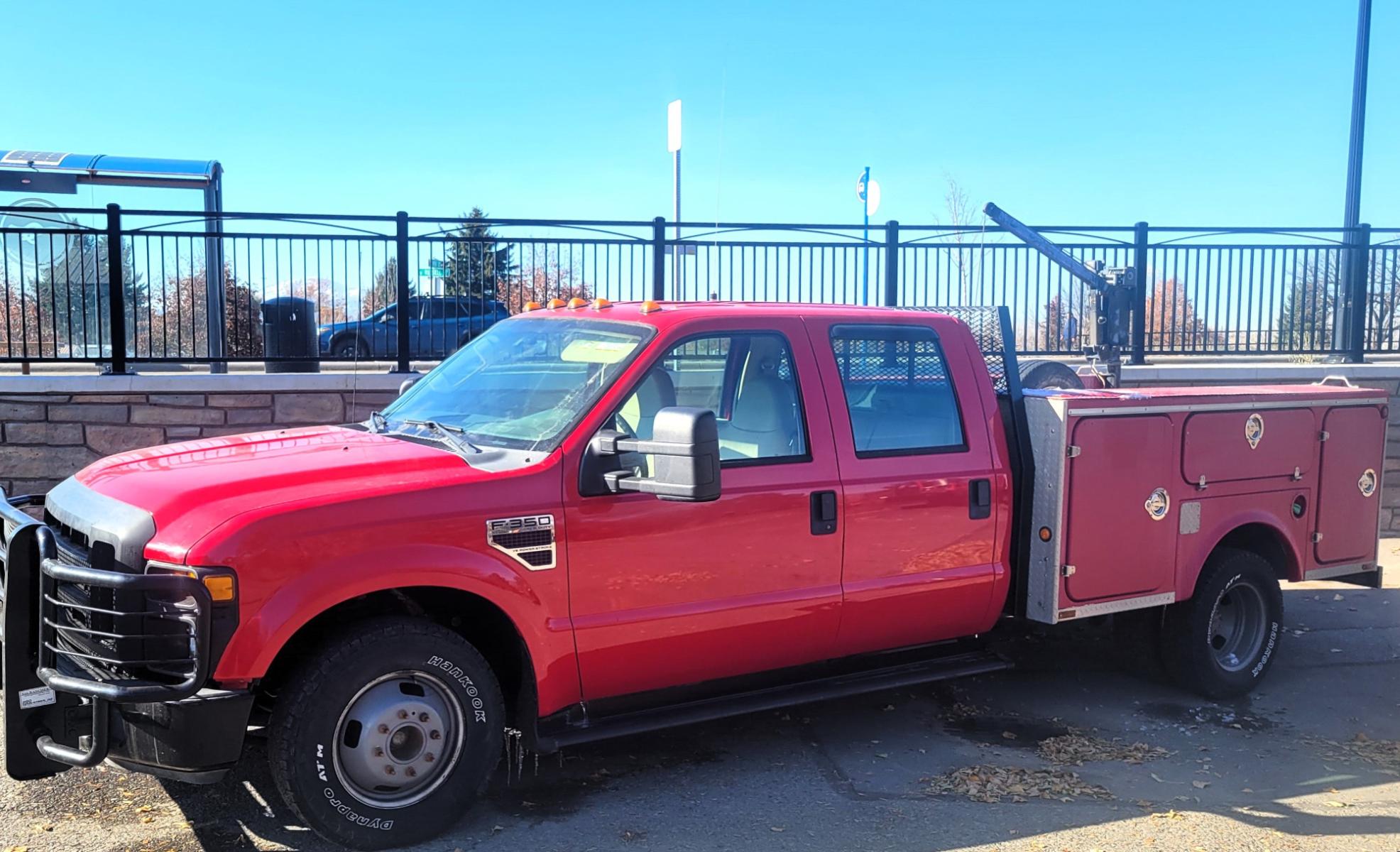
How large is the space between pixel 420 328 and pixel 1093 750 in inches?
261

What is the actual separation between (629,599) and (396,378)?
5.44m

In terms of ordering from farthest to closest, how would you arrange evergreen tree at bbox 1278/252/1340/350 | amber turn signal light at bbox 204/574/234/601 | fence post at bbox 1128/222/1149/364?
evergreen tree at bbox 1278/252/1340/350 < fence post at bbox 1128/222/1149/364 < amber turn signal light at bbox 204/574/234/601

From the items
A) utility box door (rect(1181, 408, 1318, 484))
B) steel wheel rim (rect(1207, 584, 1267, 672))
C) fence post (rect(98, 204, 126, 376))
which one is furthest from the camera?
fence post (rect(98, 204, 126, 376))

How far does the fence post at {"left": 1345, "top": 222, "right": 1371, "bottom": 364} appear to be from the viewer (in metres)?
11.6

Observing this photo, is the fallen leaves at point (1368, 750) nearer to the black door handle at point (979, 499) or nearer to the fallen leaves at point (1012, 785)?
the fallen leaves at point (1012, 785)

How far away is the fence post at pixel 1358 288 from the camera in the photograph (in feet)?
38.1

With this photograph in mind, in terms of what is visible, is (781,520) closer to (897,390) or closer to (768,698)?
(768,698)

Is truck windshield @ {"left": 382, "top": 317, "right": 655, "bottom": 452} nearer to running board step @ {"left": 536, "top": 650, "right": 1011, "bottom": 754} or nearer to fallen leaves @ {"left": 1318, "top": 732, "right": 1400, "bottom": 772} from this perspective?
running board step @ {"left": 536, "top": 650, "right": 1011, "bottom": 754}

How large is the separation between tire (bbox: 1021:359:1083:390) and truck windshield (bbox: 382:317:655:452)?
2.66 meters

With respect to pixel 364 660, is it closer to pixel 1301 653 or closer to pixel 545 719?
pixel 545 719

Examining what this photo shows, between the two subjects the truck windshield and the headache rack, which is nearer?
the headache rack

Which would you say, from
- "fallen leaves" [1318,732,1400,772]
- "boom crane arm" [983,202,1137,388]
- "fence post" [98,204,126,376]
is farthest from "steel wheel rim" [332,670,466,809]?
"boom crane arm" [983,202,1137,388]

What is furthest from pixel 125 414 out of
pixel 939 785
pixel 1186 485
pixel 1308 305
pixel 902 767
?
pixel 1308 305

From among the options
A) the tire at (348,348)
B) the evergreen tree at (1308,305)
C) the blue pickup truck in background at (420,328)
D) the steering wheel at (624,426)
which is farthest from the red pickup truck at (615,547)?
the evergreen tree at (1308,305)
